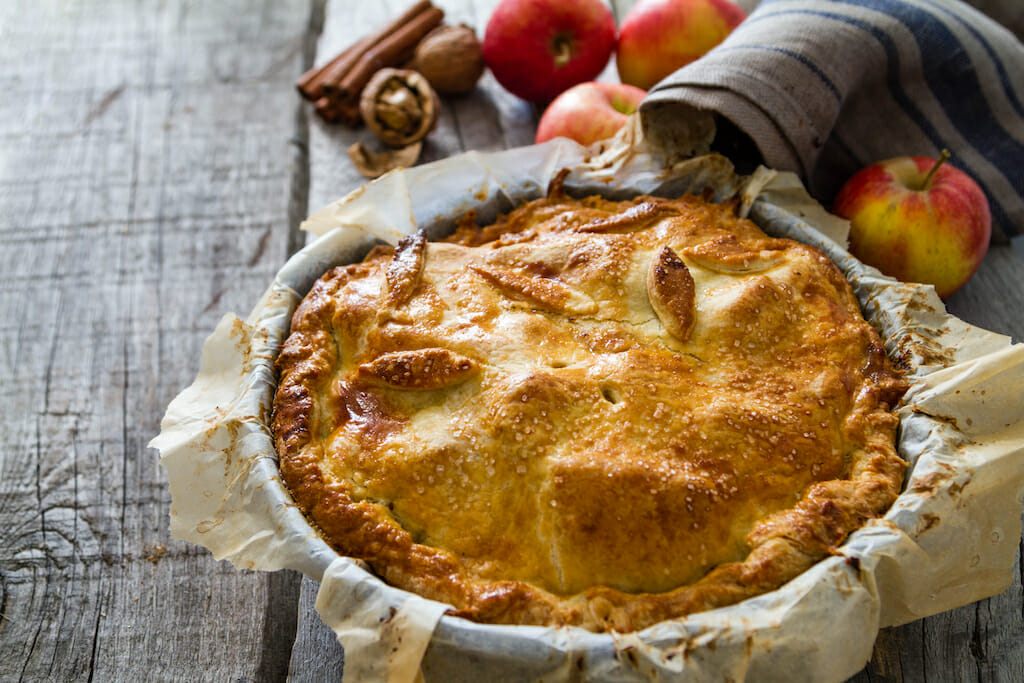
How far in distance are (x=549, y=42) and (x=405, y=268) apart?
63.2 inches

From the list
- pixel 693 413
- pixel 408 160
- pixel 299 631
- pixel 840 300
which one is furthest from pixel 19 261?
pixel 840 300

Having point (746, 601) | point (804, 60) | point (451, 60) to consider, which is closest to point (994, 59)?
point (804, 60)

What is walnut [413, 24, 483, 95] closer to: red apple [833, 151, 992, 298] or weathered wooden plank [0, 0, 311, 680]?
weathered wooden plank [0, 0, 311, 680]

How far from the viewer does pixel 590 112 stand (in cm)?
295

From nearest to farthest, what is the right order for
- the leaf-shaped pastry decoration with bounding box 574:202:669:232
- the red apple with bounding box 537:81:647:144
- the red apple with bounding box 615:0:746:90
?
1. the leaf-shaped pastry decoration with bounding box 574:202:669:232
2. the red apple with bounding box 537:81:647:144
3. the red apple with bounding box 615:0:746:90

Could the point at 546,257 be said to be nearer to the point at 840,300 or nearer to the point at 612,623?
the point at 840,300

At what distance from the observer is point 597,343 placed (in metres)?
2.05

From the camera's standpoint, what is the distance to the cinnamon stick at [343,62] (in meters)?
3.60

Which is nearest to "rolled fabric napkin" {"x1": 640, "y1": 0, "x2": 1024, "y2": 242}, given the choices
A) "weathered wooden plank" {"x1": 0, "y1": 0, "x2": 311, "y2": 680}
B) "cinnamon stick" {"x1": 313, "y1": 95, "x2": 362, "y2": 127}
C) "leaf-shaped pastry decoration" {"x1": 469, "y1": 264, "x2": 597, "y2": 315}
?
"leaf-shaped pastry decoration" {"x1": 469, "y1": 264, "x2": 597, "y2": 315}

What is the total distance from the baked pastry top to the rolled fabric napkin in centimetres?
47

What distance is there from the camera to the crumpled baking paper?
4.98ft

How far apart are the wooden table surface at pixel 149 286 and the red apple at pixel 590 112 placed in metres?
0.43

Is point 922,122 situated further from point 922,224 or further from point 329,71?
point 329,71

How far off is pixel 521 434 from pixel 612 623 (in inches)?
17.2
